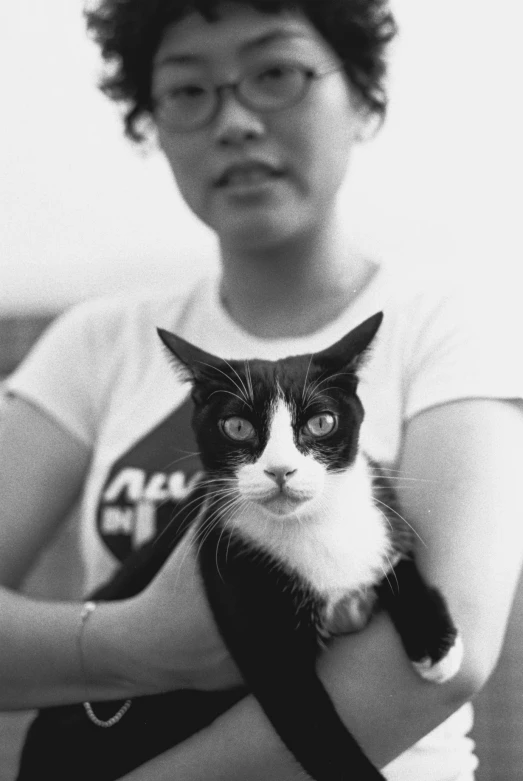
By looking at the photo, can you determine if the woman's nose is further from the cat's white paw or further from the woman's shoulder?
the cat's white paw

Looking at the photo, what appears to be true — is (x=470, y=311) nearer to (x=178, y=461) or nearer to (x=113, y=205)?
(x=178, y=461)

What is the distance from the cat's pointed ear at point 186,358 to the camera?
1.71ft

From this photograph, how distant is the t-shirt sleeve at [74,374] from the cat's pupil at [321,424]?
1.16ft

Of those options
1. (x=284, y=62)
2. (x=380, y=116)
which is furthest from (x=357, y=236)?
(x=284, y=62)

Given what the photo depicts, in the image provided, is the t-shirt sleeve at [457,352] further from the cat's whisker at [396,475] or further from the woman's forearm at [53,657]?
the woman's forearm at [53,657]

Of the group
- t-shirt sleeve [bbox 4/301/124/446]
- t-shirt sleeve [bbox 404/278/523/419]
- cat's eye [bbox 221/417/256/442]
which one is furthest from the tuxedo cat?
t-shirt sleeve [bbox 4/301/124/446]

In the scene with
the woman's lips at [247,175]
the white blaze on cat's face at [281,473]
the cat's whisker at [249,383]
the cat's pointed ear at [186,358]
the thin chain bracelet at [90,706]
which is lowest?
the thin chain bracelet at [90,706]

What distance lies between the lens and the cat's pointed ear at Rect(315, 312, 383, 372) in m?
0.52

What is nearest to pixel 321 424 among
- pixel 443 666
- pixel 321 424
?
pixel 321 424

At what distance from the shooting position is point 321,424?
0.54 m

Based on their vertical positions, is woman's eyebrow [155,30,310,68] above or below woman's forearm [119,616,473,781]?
above

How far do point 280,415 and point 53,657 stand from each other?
0.34 metres

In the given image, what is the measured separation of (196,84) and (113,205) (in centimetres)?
35

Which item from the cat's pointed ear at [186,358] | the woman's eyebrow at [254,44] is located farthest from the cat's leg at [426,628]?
the woman's eyebrow at [254,44]
